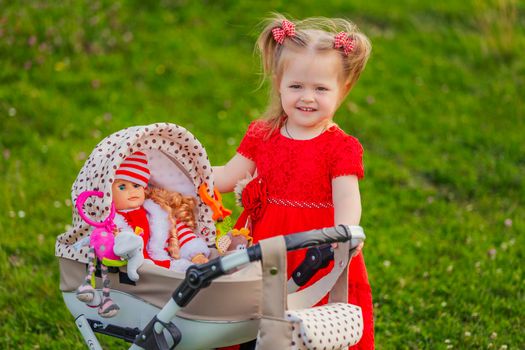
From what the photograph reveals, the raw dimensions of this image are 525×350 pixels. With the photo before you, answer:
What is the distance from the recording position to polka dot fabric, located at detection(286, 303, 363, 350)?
101 inches

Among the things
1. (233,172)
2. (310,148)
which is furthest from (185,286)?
(233,172)

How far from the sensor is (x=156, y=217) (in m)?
3.34

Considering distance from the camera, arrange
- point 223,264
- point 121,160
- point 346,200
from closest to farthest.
A: point 223,264 → point 121,160 → point 346,200

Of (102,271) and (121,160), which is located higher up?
(121,160)

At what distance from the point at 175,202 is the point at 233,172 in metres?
0.35

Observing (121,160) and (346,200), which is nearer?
(121,160)

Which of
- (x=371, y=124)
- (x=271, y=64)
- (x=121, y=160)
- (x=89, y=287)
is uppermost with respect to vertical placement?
(x=271, y=64)

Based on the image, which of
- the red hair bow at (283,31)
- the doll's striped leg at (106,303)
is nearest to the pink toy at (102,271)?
the doll's striped leg at (106,303)

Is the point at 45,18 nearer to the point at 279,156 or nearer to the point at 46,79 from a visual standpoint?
the point at 46,79

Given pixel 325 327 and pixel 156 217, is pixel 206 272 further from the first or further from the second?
pixel 156 217

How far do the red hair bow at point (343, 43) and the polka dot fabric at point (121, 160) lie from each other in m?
0.72

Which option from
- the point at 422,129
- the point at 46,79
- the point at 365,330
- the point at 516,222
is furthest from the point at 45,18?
the point at 365,330

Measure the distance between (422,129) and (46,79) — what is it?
340cm

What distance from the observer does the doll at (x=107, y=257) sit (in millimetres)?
2775
